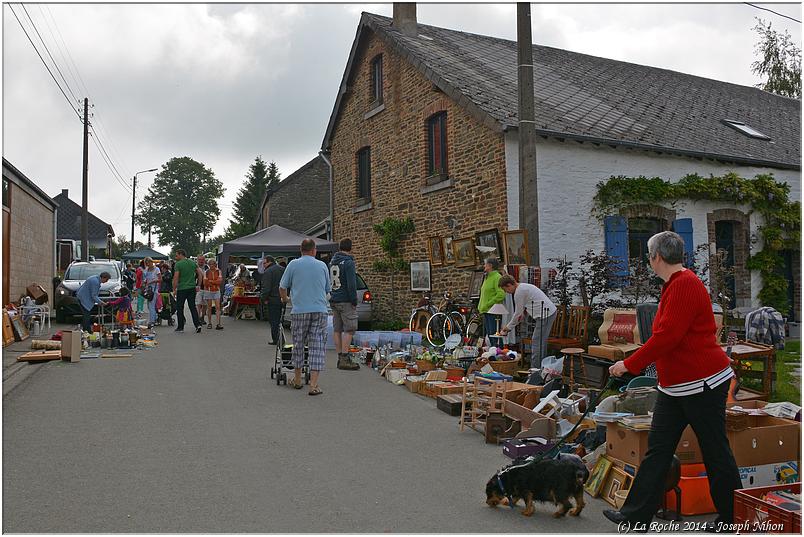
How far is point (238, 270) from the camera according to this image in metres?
23.8

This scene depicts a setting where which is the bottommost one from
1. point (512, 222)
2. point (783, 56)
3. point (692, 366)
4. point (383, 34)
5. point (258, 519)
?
point (258, 519)

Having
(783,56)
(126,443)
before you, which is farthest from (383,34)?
(783,56)

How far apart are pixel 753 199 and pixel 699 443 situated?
13212mm

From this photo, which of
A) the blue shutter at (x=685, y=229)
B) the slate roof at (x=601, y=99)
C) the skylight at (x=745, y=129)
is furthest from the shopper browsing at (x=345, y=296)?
the skylight at (x=745, y=129)

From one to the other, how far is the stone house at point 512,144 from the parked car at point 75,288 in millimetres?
6769

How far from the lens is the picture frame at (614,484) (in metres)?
4.59

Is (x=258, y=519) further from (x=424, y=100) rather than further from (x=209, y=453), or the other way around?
(x=424, y=100)

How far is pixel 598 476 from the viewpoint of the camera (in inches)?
192

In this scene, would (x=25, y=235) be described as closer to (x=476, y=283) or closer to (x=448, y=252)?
(x=448, y=252)

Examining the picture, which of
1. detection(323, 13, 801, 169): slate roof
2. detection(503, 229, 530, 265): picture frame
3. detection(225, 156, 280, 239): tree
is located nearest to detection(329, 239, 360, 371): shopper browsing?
detection(503, 229, 530, 265): picture frame

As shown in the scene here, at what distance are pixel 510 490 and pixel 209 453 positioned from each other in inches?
108

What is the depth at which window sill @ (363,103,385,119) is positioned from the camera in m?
18.0

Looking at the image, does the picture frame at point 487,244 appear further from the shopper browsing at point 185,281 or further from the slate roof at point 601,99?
the shopper browsing at point 185,281

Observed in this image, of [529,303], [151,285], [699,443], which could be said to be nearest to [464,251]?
[529,303]
